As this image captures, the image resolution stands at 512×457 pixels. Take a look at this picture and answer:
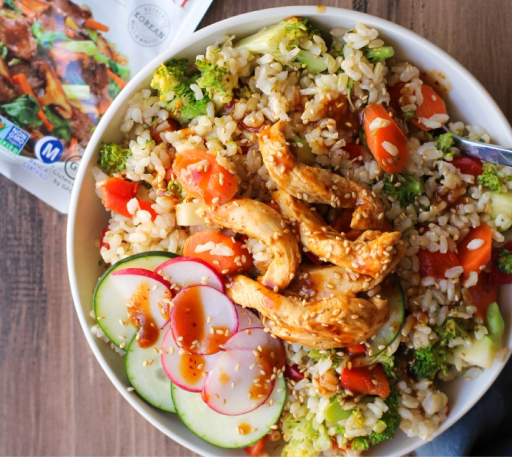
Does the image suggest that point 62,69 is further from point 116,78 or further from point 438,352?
point 438,352

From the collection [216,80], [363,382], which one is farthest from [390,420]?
[216,80]

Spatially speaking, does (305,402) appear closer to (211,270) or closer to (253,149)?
(211,270)

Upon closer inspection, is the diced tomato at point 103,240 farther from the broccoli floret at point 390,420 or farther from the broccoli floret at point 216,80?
the broccoli floret at point 390,420

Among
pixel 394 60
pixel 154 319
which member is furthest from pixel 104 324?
pixel 394 60

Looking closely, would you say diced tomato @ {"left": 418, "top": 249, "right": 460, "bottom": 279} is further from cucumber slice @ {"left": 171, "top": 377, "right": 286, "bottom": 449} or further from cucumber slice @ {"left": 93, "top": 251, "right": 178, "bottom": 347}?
cucumber slice @ {"left": 93, "top": 251, "right": 178, "bottom": 347}

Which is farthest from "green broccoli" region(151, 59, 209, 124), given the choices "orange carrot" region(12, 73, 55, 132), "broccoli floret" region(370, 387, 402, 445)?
"broccoli floret" region(370, 387, 402, 445)

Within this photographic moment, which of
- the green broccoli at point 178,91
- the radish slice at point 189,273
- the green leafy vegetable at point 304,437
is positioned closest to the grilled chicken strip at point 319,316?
the radish slice at point 189,273
